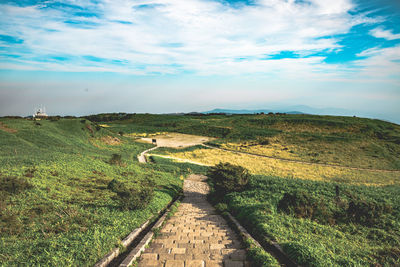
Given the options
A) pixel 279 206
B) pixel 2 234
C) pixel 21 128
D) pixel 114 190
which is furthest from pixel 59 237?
pixel 21 128

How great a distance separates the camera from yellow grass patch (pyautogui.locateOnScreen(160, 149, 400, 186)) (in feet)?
121

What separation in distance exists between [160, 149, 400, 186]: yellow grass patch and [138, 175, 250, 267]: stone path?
92.3 ft

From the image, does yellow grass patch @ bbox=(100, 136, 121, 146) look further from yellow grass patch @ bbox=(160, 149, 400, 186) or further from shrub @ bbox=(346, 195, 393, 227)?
shrub @ bbox=(346, 195, 393, 227)

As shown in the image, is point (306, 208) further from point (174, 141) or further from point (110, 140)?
point (174, 141)

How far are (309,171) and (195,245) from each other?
131ft

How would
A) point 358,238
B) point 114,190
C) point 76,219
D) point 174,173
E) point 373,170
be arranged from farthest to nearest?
point 373,170 → point 174,173 → point 114,190 → point 358,238 → point 76,219

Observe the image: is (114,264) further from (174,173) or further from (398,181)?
(398,181)

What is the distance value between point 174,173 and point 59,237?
22.4 metres

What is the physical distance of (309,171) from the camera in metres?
41.5

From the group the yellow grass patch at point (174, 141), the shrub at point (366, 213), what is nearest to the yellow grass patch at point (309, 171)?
the yellow grass patch at point (174, 141)

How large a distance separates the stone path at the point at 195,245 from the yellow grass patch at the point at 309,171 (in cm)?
2814

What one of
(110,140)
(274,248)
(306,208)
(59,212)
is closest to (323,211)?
Result: (306,208)

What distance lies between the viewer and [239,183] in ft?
59.2

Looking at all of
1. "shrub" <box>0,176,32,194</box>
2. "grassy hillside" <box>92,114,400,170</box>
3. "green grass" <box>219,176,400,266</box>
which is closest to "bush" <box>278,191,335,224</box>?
"green grass" <box>219,176,400,266</box>
